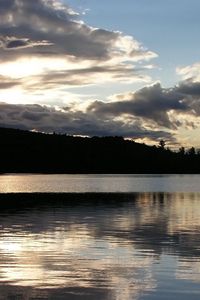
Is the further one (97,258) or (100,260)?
(97,258)

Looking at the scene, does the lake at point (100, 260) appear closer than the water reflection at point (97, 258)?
Yes

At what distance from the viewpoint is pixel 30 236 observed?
38.0 m

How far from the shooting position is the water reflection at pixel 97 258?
68.2ft

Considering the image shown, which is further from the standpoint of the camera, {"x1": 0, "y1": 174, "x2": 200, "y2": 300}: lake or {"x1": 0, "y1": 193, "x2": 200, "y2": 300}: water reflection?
{"x1": 0, "y1": 193, "x2": 200, "y2": 300}: water reflection

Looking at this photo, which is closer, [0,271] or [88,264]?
[0,271]

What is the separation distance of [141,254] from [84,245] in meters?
4.83

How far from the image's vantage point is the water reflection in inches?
818

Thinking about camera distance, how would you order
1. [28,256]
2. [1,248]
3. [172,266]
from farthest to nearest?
[1,248] < [28,256] < [172,266]

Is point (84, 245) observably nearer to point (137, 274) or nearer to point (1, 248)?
point (1, 248)

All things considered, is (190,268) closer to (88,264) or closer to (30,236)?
(88,264)

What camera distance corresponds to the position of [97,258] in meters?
28.3

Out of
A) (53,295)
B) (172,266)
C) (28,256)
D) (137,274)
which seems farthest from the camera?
(28,256)

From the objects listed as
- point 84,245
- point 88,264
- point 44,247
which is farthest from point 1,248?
point 88,264

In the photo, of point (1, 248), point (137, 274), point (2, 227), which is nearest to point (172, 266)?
point (137, 274)
